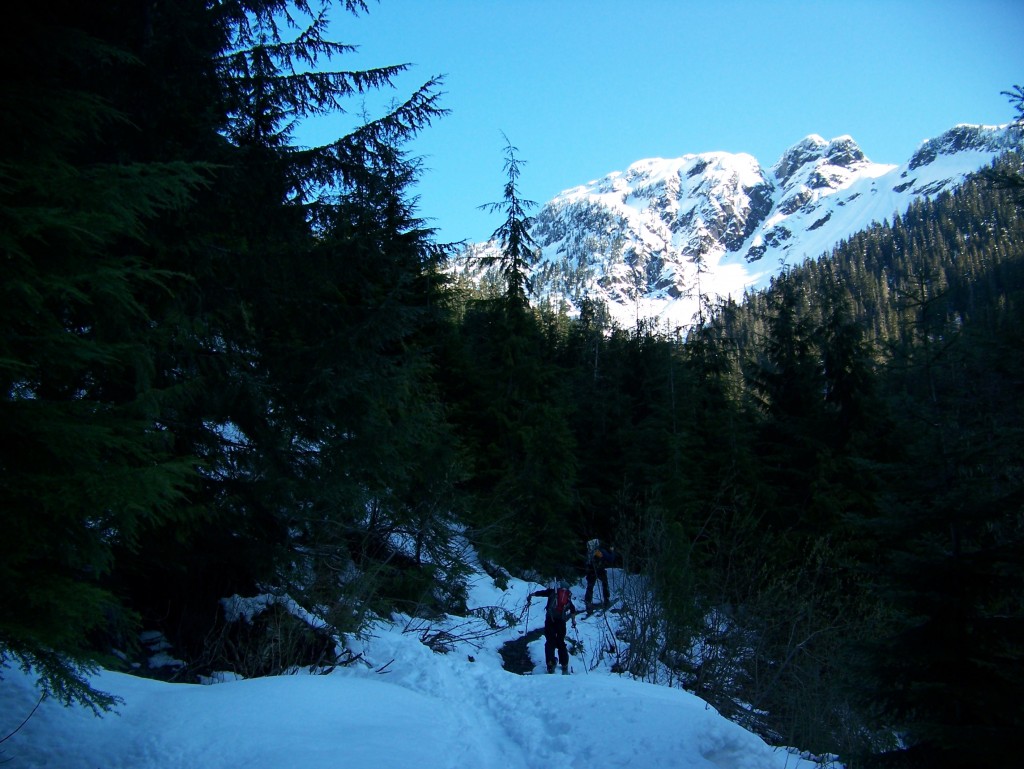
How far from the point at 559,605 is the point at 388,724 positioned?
19.6ft

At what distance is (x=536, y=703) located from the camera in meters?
6.73

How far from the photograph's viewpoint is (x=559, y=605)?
1012 centimetres

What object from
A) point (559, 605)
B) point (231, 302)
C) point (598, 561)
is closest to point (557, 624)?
point (559, 605)

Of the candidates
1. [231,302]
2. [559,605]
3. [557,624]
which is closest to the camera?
[231,302]

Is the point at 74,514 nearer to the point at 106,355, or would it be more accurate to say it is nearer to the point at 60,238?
the point at 106,355

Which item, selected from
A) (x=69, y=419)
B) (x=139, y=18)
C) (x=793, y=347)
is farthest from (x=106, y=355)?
(x=793, y=347)

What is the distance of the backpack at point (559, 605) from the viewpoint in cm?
1012

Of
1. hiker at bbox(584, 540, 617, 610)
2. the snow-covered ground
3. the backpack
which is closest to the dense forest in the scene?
the snow-covered ground

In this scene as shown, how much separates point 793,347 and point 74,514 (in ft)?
89.6

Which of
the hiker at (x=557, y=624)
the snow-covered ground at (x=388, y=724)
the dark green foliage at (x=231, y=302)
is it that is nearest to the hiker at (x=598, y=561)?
the hiker at (x=557, y=624)

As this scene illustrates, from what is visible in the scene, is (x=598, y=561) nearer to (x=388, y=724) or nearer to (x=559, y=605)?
(x=559, y=605)

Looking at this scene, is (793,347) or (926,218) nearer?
(793,347)

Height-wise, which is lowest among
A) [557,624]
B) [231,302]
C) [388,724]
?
[557,624]

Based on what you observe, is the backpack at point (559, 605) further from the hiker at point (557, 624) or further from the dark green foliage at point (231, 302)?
the dark green foliage at point (231, 302)
